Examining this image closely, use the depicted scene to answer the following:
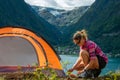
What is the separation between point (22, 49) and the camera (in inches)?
507

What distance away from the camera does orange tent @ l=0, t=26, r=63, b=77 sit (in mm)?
12438

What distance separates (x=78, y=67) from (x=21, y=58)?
4.66 m

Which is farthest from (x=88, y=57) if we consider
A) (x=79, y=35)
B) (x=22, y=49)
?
(x=22, y=49)

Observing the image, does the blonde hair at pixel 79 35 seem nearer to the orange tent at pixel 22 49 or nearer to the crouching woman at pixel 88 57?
the crouching woman at pixel 88 57

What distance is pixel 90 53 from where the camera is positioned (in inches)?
312

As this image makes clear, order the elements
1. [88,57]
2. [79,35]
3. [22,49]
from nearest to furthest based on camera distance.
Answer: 1. [79,35]
2. [88,57]
3. [22,49]

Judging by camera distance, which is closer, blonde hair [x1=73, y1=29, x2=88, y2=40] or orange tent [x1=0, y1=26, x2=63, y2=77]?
blonde hair [x1=73, y1=29, x2=88, y2=40]

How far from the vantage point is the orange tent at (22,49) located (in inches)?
490

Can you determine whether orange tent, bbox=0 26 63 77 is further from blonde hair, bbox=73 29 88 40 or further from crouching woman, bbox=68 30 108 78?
blonde hair, bbox=73 29 88 40

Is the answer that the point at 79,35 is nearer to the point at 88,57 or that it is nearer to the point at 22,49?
the point at 88,57

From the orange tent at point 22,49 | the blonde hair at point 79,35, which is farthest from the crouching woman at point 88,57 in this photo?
the orange tent at point 22,49

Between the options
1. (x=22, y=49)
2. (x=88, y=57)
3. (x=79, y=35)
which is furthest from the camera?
(x=22, y=49)

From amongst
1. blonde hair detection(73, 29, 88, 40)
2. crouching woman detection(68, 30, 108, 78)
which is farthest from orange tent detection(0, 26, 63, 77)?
blonde hair detection(73, 29, 88, 40)

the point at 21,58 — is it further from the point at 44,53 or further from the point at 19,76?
the point at 19,76
